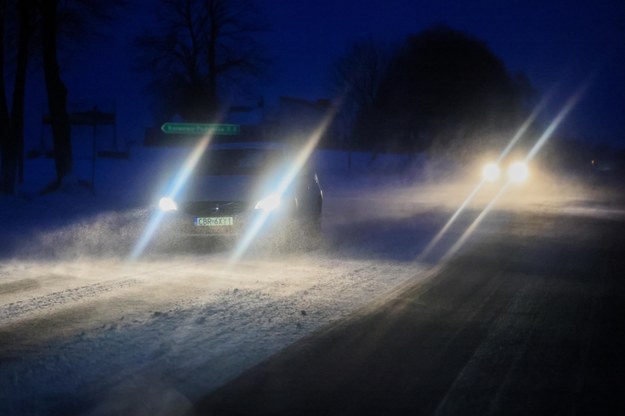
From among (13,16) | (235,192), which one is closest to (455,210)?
(235,192)

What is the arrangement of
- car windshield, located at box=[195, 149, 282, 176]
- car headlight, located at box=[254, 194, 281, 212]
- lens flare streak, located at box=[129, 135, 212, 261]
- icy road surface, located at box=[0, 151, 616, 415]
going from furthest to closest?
car windshield, located at box=[195, 149, 282, 176] → lens flare streak, located at box=[129, 135, 212, 261] → car headlight, located at box=[254, 194, 281, 212] → icy road surface, located at box=[0, 151, 616, 415]

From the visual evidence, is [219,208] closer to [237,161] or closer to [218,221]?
[218,221]

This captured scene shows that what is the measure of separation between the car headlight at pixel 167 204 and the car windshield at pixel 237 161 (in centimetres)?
100

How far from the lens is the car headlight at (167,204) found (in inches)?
427

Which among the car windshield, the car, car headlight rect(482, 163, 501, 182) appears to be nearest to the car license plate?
the car

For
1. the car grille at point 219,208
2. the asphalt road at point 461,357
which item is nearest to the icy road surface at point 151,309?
the asphalt road at point 461,357

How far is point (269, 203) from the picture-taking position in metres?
10.7

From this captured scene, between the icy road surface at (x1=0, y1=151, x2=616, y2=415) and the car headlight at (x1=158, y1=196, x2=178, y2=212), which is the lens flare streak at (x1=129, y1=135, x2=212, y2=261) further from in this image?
the icy road surface at (x1=0, y1=151, x2=616, y2=415)

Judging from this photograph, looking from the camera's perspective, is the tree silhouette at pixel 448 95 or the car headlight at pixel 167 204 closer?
the car headlight at pixel 167 204

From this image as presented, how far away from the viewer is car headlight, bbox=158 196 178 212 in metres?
10.8

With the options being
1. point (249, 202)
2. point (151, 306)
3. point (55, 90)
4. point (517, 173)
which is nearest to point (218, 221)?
point (249, 202)

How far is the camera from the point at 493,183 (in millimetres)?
38875

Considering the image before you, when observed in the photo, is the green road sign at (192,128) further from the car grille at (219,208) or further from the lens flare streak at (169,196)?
the car grille at (219,208)

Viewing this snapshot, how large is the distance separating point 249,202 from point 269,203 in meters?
0.32
